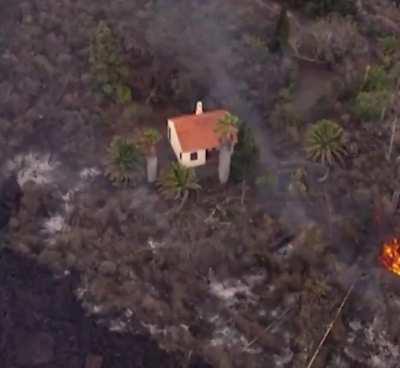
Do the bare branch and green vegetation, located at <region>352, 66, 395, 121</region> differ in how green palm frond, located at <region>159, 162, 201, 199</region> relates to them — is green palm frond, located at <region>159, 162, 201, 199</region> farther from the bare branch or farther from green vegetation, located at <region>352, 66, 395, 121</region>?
green vegetation, located at <region>352, 66, 395, 121</region>

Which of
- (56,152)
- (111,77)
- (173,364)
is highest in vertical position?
(111,77)

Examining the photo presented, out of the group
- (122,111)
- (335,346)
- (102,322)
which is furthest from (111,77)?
(335,346)

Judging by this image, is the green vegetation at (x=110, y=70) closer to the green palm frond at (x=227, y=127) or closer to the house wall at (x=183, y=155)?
the house wall at (x=183, y=155)

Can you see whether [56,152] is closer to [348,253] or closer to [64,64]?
[64,64]

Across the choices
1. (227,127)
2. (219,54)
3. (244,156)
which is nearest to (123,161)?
(227,127)

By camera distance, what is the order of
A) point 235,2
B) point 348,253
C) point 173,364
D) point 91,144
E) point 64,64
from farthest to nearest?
point 235,2, point 64,64, point 91,144, point 348,253, point 173,364

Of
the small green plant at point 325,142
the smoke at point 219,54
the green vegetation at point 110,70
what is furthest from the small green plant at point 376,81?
the green vegetation at point 110,70

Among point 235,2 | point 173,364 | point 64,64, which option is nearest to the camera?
point 173,364
